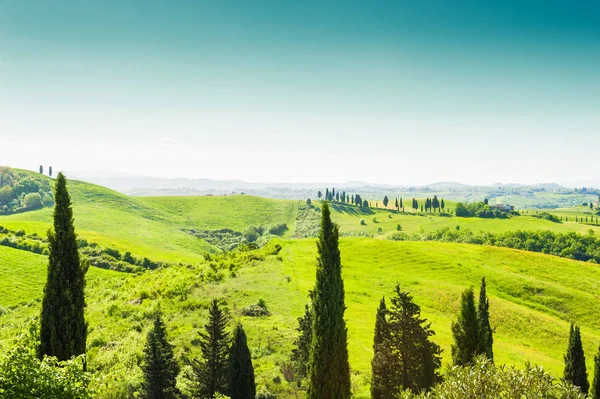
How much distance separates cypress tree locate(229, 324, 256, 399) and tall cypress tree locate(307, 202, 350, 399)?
446cm

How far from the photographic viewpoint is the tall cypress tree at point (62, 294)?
18.6 m

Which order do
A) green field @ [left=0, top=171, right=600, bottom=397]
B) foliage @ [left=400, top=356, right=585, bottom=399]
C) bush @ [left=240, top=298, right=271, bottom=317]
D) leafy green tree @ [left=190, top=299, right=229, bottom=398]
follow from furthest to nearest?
bush @ [left=240, top=298, right=271, bottom=317] → green field @ [left=0, top=171, right=600, bottom=397] → leafy green tree @ [left=190, top=299, right=229, bottom=398] → foliage @ [left=400, top=356, right=585, bottom=399]

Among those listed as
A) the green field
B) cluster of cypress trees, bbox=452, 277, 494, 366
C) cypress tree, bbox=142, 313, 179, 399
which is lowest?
the green field

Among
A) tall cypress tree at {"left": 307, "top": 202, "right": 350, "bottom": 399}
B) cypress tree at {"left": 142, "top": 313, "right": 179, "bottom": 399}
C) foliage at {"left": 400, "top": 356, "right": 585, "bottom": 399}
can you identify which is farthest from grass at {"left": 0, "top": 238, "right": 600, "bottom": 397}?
foliage at {"left": 400, "top": 356, "right": 585, "bottom": 399}

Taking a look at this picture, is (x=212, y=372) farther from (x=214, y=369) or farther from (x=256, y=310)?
(x=256, y=310)

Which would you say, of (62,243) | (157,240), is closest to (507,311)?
(62,243)

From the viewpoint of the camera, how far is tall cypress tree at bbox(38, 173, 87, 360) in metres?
18.6

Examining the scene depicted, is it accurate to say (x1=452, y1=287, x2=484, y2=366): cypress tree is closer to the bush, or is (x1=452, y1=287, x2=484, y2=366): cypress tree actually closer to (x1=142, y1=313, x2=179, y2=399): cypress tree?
(x1=142, y1=313, x2=179, y2=399): cypress tree

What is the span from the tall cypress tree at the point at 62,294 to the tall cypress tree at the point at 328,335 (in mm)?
12998

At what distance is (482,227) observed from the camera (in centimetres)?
19450

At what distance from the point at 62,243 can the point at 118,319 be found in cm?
3486

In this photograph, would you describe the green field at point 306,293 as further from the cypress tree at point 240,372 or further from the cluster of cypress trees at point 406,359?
the cluster of cypress trees at point 406,359

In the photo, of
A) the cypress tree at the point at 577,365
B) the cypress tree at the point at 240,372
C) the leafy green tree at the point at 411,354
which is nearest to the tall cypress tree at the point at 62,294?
the cypress tree at the point at 240,372

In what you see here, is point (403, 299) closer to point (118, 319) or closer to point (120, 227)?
point (118, 319)
